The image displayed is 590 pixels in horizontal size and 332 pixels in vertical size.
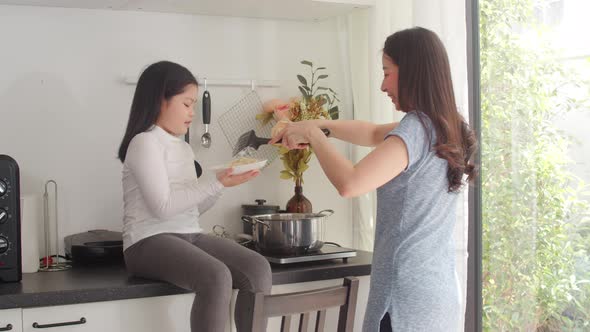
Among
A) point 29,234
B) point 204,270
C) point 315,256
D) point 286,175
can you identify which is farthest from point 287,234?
point 29,234

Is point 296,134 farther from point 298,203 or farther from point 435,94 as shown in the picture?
point 298,203

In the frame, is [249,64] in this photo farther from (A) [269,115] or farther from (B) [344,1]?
(B) [344,1]

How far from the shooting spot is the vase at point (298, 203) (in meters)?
2.46

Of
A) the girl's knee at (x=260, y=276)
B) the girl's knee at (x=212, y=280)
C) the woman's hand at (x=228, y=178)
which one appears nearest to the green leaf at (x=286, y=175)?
the woman's hand at (x=228, y=178)

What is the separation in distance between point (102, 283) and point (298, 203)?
82cm

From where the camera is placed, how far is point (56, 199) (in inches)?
87.9

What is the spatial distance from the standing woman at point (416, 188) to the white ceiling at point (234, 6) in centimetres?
77

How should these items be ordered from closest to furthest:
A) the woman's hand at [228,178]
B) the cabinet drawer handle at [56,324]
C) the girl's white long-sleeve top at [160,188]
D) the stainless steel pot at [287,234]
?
the cabinet drawer handle at [56,324] → the girl's white long-sleeve top at [160,188] → the woman's hand at [228,178] → the stainless steel pot at [287,234]

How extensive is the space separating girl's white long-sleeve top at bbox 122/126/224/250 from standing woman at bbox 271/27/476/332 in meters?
0.42

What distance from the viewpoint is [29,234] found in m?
2.01

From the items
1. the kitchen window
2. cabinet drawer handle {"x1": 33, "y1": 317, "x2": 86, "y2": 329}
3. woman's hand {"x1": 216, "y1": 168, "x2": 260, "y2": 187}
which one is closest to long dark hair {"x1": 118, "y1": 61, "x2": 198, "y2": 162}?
woman's hand {"x1": 216, "y1": 168, "x2": 260, "y2": 187}

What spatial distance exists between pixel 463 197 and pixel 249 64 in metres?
0.89

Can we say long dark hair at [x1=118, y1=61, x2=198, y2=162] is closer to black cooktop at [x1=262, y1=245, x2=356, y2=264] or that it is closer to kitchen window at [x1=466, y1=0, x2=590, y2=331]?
black cooktop at [x1=262, y1=245, x2=356, y2=264]

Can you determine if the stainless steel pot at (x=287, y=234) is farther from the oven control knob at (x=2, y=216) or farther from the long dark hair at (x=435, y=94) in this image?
the oven control knob at (x=2, y=216)
